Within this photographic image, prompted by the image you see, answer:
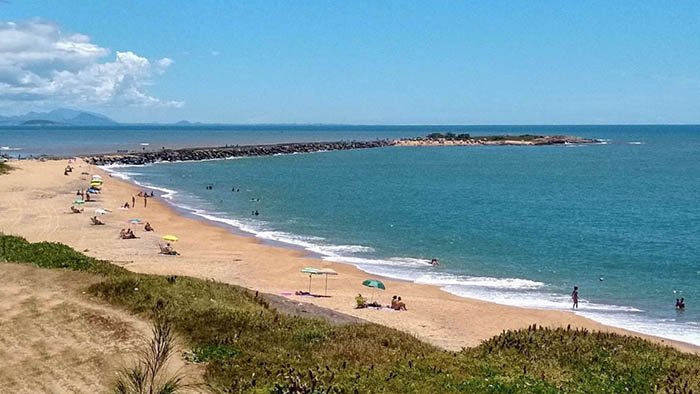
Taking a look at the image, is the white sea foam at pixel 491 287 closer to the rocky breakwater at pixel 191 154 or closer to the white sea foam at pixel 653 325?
the white sea foam at pixel 653 325

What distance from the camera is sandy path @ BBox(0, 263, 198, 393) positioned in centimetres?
1312

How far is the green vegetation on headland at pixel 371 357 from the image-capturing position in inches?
473

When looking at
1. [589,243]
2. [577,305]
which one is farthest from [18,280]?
[589,243]

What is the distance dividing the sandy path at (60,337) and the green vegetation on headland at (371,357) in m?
0.68

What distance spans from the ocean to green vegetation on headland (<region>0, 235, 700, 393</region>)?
12.0 m

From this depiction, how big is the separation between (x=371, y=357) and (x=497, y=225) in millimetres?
36321

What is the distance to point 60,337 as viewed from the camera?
15.1 metres

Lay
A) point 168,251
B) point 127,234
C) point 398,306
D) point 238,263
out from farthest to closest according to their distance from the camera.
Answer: point 127,234, point 168,251, point 238,263, point 398,306

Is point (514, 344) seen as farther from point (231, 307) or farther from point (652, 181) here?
point (652, 181)

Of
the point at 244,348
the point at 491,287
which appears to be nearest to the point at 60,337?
the point at 244,348

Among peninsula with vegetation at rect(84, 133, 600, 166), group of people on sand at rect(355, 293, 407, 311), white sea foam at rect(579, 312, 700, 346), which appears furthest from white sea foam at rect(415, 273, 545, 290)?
peninsula with vegetation at rect(84, 133, 600, 166)

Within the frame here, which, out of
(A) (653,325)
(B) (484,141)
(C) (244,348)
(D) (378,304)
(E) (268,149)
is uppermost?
(B) (484,141)

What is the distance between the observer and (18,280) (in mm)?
18953

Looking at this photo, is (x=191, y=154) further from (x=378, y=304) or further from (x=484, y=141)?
(x=378, y=304)
